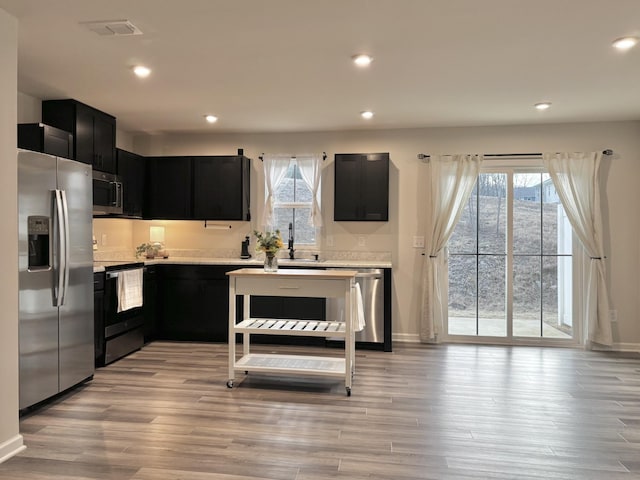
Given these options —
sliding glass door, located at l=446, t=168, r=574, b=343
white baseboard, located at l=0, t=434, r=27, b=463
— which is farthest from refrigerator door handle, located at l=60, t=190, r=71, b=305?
sliding glass door, located at l=446, t=168, r=574, b=343

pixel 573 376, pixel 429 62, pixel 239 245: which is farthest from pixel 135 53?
pixel 573 376

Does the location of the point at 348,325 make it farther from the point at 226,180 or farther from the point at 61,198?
the point at 226,180

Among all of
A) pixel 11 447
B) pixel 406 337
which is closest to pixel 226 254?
pixel 406 337

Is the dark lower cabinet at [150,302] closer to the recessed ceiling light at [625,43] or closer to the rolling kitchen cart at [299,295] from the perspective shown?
the rolling kitchen cart at [299,295]

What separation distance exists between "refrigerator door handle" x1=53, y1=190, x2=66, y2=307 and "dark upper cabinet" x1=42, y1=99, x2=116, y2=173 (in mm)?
1190

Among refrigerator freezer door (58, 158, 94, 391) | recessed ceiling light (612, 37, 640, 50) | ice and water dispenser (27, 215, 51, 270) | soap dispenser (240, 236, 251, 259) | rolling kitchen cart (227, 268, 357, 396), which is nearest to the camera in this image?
recessed ceiling light (612, 37, 640, 50)

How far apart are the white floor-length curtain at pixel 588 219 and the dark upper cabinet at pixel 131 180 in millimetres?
4667

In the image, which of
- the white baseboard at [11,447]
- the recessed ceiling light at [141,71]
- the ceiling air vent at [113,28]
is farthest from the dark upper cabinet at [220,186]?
the white baseboard at [11,447]

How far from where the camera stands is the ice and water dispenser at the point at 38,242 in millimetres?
3039

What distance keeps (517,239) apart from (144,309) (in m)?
4.26

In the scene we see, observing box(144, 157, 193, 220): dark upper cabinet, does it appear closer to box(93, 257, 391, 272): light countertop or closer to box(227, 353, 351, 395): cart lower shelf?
box(93, 257, 391, 272): light countertop

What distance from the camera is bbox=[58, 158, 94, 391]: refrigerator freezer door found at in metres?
3.37

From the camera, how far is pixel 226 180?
17.9 ft

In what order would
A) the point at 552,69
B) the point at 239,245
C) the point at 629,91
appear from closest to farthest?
1. the point at 552,69
2. the point at 629,91
3. the point at 239,245
